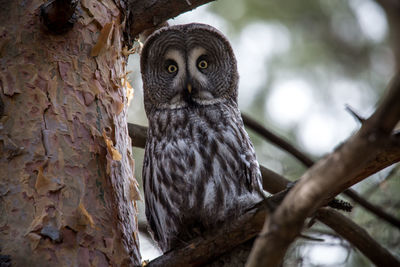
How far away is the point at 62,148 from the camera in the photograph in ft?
7.16

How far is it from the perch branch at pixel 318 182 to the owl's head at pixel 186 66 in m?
1.96

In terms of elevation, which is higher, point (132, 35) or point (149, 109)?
point (132, 35)

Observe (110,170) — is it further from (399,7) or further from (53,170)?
(399,7)

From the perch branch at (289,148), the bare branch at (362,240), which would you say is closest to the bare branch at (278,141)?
the perch branch at (289,148)

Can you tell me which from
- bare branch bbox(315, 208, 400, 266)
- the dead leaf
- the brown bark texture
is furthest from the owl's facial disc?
bare branch bbox(315, 208, 400, 266)

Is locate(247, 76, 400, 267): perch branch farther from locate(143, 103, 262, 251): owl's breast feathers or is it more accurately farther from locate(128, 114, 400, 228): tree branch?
locate(143, 103, 262, 251): owl's breast feathers

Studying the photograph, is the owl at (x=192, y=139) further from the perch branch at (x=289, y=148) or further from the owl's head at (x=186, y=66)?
the perch branch at (x=289, y=148)

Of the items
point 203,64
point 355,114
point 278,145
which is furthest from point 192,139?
point 355,114

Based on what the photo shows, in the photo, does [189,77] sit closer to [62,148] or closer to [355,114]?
[62,148]

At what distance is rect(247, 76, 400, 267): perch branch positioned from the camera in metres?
1.15

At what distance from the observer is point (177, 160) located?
2787 millimetres

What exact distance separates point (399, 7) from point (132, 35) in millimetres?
2114

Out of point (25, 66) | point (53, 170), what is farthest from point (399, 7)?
point (25, 66)

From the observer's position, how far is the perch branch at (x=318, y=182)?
1147mm
